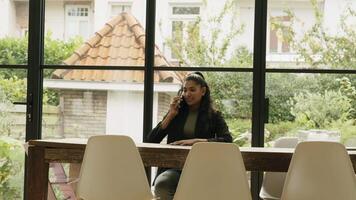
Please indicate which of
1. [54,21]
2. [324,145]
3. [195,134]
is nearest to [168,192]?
[195,134]

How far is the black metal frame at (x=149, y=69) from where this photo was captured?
174 inches

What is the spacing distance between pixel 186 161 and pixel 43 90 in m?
2.43

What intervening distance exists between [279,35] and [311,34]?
0.28 metres

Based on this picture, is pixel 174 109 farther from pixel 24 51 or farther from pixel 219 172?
pixel 24 51

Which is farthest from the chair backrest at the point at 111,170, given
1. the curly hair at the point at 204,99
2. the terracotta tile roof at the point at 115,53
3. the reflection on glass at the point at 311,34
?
the reflection on glass at the point at 311,34

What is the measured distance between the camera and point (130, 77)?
4.71 meters

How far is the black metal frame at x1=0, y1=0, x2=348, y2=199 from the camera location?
442cm

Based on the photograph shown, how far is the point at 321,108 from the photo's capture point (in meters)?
4.40

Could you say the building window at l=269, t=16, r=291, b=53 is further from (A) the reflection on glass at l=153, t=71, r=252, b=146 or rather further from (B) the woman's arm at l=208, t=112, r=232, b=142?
(B) the woman's arm at l=208, t=112, r=232, b=142

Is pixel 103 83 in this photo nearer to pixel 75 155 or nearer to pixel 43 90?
pixel 43 90

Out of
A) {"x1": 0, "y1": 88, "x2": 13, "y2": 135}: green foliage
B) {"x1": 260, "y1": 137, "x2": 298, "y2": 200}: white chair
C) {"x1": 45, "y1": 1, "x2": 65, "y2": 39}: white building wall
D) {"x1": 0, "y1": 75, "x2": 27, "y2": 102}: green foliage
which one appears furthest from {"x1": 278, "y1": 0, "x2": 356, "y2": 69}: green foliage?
{"x1": 0, "y1": 88, "x2": 13, "y2": 135}: green foliage

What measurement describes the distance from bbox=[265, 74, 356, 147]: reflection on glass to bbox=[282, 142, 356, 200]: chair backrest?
63.6 inches

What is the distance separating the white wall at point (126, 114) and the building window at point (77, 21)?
0.65 m

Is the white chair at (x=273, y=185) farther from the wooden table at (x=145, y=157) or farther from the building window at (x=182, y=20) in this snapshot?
the building window at (x=182, y=20)
